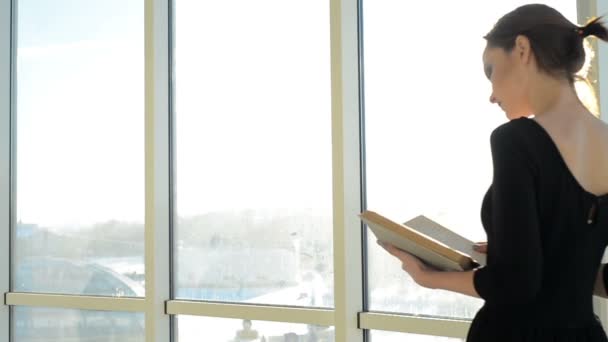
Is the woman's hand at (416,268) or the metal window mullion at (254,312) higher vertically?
the woman's hand at (416,268)

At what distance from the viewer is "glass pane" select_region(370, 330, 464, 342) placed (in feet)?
10.3

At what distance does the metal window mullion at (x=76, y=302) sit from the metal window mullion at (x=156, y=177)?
13 cm

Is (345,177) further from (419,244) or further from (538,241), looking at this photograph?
(538,241)

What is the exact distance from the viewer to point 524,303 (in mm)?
1387

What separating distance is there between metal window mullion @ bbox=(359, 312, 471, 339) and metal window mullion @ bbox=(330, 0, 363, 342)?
7 cm

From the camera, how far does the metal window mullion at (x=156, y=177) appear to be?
157 inches

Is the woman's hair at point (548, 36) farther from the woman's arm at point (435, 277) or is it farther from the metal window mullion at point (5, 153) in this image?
the metal window mullion at point (5, 153)

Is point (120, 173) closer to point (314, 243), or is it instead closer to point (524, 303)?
point (314, 243)

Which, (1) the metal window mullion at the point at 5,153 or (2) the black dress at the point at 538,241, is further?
(1) the metal window mullion at the point at 5,153

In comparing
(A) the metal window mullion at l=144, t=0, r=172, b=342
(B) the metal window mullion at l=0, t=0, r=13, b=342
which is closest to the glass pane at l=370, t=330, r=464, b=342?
(A) the metal window mullion at l=144, t=0, r=172, b=342

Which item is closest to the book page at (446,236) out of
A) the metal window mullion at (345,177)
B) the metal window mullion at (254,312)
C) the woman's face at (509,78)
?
the woman's face at (509,78)

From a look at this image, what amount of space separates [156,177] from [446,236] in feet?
8.30

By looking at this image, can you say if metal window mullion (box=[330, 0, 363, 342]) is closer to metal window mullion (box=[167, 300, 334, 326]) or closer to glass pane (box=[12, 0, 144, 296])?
metal window mullion (box=[167, 300, 334, 326])

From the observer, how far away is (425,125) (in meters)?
3.31
